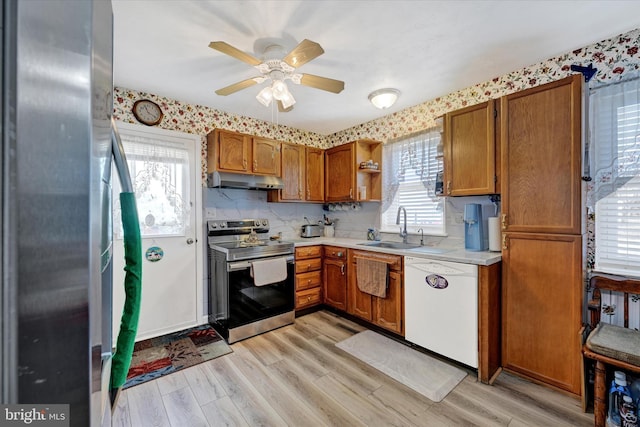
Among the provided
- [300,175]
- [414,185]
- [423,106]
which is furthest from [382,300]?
[423,106]

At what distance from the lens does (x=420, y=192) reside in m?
3.26

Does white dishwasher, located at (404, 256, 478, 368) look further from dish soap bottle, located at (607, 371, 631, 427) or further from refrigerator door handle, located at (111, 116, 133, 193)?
refrigerator door handle, located at (111, 116, 133, 193)

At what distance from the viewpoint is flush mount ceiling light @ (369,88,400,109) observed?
2740mm

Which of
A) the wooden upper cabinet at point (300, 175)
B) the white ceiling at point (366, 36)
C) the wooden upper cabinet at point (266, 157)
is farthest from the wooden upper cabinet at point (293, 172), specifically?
the white ceiling at point (366, 36)

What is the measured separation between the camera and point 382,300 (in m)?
2.86

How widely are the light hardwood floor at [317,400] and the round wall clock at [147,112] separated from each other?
7.94ft

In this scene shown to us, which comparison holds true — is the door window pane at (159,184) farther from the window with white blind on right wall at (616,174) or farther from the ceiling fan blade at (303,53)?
the window with white blind on right wall at (616,174)

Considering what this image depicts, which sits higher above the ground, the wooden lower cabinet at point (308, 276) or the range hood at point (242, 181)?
the range hood at point (242, 181)

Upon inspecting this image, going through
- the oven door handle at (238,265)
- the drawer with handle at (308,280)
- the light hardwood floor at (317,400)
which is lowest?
the light hardwood floor at (317,400)

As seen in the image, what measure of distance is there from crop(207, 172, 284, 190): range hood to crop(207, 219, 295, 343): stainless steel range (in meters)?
0.48

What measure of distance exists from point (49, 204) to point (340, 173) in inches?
140

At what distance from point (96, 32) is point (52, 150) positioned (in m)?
0.21

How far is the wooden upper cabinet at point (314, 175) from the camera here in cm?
386

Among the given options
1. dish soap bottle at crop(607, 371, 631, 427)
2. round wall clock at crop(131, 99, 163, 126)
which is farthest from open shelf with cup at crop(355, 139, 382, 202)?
dish soap bottle at crop(607, 371, 631, 427)
